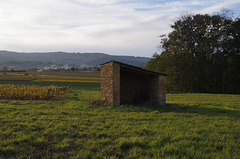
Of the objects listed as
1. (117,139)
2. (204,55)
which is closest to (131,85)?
(117,139)

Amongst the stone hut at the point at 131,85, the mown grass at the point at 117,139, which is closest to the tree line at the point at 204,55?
the stone hut at the point at 131,85

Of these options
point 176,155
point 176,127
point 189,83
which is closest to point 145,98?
point 176,127

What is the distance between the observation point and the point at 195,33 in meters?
27.0

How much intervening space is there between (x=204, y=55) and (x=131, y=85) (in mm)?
19089

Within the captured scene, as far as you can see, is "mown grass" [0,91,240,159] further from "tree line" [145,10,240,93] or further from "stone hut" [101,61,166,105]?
"tree line" [145,10,240,93]

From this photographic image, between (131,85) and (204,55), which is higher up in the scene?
(204,55)

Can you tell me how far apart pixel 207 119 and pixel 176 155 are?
417 centimetres

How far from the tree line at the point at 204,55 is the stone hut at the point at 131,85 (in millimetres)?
15998

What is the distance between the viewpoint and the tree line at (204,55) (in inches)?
988

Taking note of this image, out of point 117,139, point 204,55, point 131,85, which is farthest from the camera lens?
point 204,55

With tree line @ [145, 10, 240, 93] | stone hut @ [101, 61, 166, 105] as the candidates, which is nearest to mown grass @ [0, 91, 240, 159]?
stone hut @ [101, 61, 166, 105]

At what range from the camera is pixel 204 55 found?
26.8 meters

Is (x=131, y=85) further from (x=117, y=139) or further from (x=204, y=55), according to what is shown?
(x=204, y=55)

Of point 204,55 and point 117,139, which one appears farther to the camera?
point 204,55
